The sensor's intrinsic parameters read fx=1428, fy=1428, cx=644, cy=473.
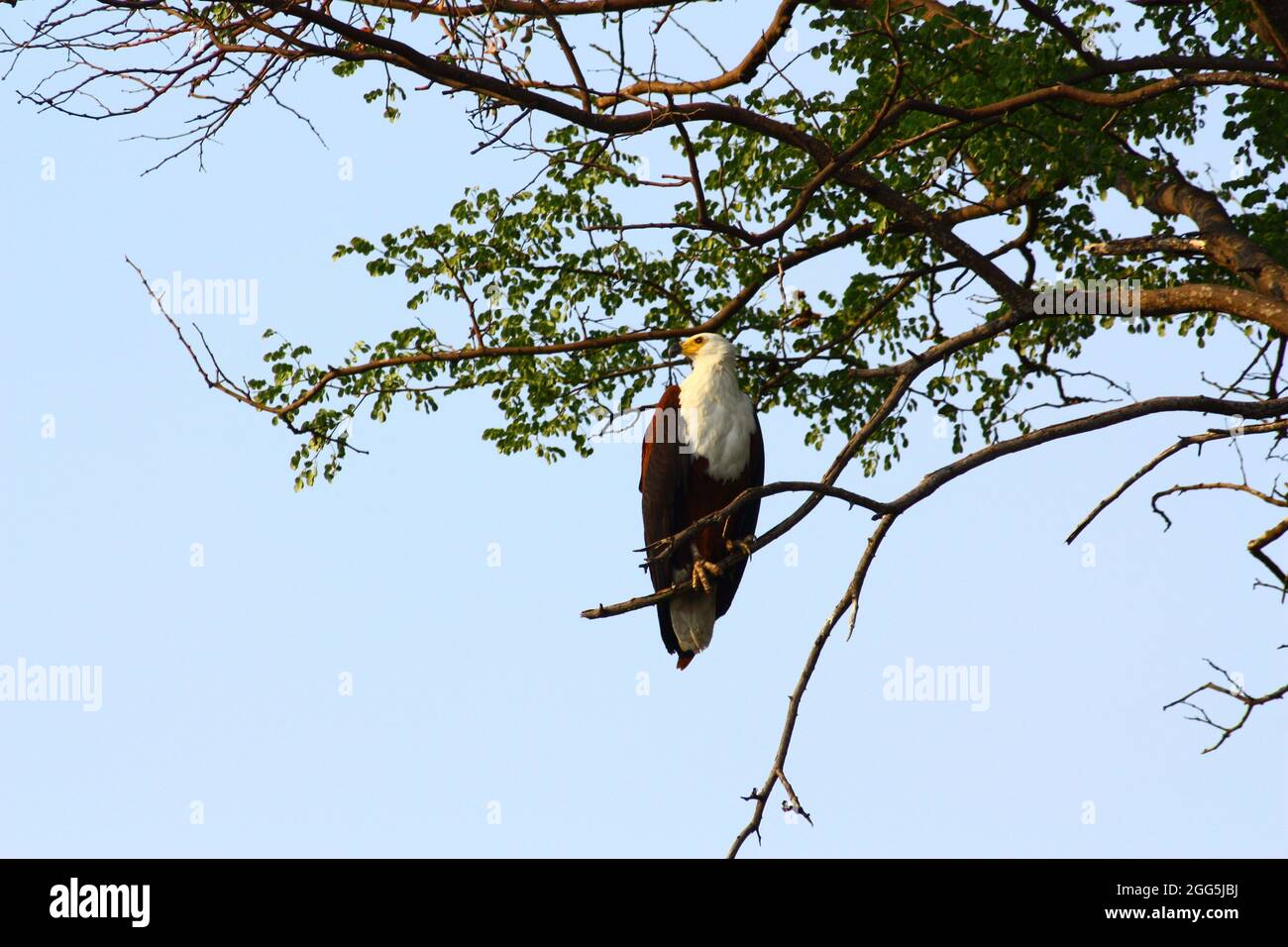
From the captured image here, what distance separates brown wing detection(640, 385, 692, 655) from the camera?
8.48 m

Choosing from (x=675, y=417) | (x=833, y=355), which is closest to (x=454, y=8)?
(x=675, y=417)

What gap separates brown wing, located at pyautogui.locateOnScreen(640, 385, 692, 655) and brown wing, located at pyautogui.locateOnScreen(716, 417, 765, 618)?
0.31m

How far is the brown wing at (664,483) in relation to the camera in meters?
8.48

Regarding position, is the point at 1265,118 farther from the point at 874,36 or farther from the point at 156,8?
the point at 156,8

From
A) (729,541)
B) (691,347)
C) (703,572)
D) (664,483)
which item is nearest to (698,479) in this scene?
(664,483)

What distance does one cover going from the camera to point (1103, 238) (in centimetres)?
1041

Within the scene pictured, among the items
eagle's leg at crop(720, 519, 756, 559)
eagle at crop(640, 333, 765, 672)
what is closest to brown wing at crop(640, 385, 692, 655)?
eagle at crop(640, 333, 765, 672)

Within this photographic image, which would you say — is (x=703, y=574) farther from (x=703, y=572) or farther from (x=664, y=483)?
(x=664, y=483)

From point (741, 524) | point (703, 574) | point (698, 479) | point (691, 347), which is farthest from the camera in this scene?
point (691, 347)

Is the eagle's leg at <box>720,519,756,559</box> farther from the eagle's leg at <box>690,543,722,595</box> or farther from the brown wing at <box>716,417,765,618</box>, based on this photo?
the eagle's leg at <box>690,543,722,595</box>

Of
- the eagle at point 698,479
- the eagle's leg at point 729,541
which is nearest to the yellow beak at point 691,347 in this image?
the eagle at point 698,479

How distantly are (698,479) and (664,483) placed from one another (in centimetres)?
21

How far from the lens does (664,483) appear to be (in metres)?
8.48

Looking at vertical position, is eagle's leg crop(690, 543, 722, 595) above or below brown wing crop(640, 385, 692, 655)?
below
